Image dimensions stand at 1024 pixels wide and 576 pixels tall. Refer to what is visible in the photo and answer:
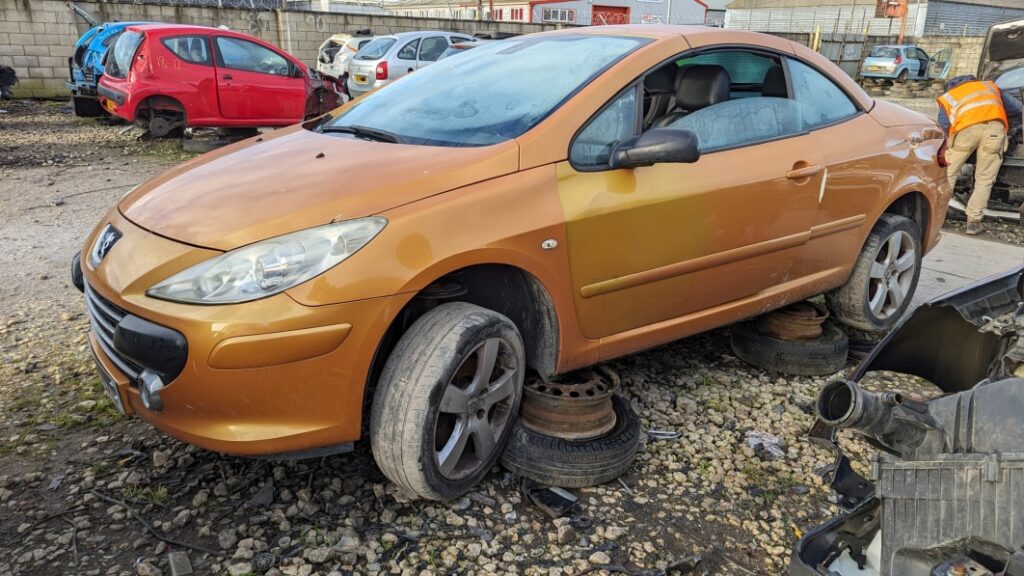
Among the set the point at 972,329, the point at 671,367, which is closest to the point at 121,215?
the point at 671,367

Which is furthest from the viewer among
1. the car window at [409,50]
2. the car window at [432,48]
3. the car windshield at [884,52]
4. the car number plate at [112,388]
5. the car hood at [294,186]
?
the car windshield at [884,52]

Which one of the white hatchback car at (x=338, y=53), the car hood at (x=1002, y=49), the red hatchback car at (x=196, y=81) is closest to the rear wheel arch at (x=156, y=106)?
the red hatchback car at (x=196, y=81)

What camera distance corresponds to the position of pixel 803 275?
3.71 metres

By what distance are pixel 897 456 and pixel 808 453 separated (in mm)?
1384

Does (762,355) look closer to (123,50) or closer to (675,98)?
(675,98)

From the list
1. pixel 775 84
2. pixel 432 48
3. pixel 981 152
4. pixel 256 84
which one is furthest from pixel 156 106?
pixel 981 152

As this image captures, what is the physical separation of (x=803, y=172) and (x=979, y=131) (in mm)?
5183

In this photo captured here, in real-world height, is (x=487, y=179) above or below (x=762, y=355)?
above

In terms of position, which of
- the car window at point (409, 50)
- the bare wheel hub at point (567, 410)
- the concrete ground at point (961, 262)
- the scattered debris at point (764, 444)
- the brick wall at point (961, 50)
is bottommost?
the brick wall at point (961, 50)

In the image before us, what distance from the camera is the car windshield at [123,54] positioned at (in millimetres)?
10148

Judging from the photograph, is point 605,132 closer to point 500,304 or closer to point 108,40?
point 500,304

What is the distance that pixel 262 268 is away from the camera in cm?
224

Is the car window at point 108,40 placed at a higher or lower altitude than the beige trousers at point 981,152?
higher

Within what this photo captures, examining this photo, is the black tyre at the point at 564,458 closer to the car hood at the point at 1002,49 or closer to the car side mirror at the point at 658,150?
the car side mirror at the point at 658,150
